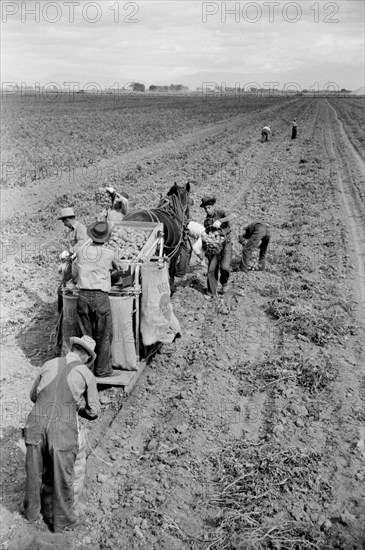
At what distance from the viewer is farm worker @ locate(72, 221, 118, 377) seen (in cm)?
634

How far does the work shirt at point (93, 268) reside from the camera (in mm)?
6328

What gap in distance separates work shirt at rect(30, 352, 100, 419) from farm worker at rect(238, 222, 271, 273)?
6461 millimetres

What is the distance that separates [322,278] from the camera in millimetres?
11023

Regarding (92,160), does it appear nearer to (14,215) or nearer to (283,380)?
(14,215)

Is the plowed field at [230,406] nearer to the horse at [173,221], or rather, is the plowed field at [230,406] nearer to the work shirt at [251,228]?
the horse at [173,221]

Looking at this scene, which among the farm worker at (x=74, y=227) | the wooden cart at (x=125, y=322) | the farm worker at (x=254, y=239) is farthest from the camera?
the farm worker at (x=254, y=239)

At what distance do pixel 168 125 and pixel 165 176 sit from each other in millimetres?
21553

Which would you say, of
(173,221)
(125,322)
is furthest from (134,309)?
(173,221)

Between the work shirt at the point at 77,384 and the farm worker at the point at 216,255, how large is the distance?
5054 millimetres

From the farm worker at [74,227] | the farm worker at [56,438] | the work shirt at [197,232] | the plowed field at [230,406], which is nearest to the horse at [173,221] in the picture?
the work shirt at [197,232]

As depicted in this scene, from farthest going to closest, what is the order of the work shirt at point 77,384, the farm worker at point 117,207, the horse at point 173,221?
the farm worker at point 117,207 → the horse at point 173,221 → the work shirt at point 77,384

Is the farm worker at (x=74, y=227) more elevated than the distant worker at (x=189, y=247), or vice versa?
the farm worker at (x=74, y=227)

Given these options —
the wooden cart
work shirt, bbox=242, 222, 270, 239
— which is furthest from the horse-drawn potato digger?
work shirt, bbox=242, 222, 270, 239

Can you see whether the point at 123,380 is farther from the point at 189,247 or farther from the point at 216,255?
the point at 189,247
